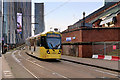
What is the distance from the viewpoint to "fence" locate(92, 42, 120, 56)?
2389cm

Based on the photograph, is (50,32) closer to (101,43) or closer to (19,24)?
(101,43)

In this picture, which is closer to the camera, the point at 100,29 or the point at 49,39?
the point at 49,39

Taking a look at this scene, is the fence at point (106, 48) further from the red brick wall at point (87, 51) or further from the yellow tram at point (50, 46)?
the yellow tram at point (50, 46)

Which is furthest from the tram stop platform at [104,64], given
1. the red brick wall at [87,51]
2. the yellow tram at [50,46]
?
the red brick wall at [87,51]

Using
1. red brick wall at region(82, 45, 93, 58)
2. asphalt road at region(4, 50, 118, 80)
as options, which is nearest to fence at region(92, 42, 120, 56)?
red brick wall at region(82, 45, 93, 58)

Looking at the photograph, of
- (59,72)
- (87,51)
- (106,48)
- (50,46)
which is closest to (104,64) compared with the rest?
(50,46)

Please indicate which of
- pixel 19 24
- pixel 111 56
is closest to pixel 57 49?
pixel 111 56

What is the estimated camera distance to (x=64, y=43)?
3622cm

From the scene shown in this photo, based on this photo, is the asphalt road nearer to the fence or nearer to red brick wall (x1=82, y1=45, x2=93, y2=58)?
the fence

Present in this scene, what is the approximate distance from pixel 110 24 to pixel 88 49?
1364 centimetres

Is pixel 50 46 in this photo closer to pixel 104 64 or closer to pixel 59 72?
pixel 104 64

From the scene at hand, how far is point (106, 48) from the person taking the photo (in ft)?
84.6

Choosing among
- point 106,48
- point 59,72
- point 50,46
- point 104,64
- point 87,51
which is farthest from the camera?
point 87,51

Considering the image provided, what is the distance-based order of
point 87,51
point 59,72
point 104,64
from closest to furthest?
1. point 59,72
2. point 104,64
3. point 87,51
